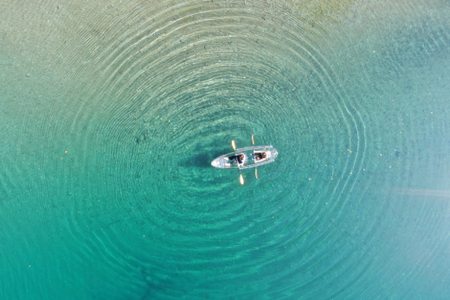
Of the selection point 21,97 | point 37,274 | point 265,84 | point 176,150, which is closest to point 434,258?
point 265,84

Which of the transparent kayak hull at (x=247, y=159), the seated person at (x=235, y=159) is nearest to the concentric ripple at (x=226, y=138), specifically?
the transparent kayak hull at (x=247, y=159)

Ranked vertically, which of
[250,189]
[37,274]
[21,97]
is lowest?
[37,274]

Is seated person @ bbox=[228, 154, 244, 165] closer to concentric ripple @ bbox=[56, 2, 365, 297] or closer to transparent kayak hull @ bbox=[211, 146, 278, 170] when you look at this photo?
transparent kayak hull @ bbox=[211, 146, 278, 170]

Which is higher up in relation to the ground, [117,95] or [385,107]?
[117,95]

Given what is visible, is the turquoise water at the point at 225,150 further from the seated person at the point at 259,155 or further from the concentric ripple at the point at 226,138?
the seated person at the point at 259,155

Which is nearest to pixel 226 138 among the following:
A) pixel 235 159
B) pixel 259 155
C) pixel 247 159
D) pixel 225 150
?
pixel 225 150

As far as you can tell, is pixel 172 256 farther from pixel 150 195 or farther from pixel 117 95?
pixel 117 95

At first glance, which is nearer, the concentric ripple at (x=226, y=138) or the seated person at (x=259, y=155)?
the seated person at (x=259, y=155)
